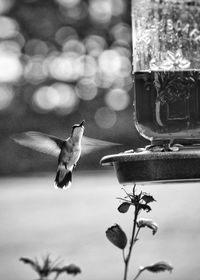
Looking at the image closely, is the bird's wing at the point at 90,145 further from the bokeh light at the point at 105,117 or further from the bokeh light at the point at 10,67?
the bokeh light at the point at 10,67

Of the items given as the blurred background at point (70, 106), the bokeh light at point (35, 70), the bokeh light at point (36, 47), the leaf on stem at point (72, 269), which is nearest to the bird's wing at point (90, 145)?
the leaf on stem at point (72, 269)

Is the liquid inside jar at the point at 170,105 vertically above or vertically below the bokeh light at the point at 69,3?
below

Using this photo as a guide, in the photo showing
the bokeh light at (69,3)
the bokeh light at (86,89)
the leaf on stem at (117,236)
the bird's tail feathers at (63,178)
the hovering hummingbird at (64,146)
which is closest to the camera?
the leaf on stem at (117,236)

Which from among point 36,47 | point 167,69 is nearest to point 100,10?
point 36,47

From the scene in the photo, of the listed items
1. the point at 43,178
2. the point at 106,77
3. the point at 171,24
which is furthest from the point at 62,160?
Answer: the point at 43,178

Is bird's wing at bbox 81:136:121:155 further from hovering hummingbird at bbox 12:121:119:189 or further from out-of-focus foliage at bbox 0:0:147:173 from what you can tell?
out-of-focus foliage at bbox 0:0:147:173

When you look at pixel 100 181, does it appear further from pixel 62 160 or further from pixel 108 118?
pixel 62 160
